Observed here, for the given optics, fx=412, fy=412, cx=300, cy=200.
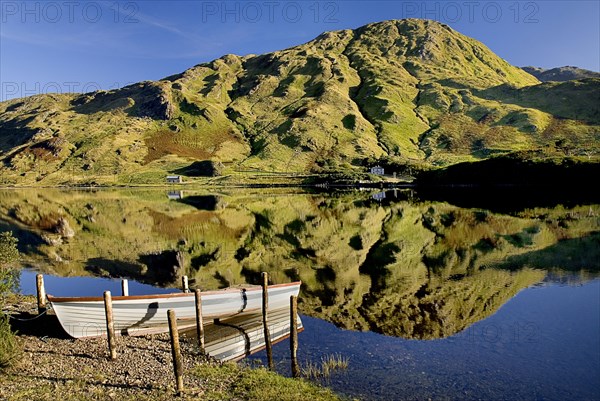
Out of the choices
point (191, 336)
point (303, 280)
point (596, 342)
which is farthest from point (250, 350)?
point (596, 342)

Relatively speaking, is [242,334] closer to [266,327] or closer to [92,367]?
[266,327]

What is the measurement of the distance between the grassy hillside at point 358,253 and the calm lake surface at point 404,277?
8.2 inches

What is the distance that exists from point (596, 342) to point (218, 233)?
54.6 meters

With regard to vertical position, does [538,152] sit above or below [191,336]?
above

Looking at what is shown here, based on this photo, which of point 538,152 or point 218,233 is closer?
point 218,233

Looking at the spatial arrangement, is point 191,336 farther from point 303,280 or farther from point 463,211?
point 463,211

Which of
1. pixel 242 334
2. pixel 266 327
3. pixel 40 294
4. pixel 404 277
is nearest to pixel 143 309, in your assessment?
pixel 242 334

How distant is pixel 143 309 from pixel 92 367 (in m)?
4.81

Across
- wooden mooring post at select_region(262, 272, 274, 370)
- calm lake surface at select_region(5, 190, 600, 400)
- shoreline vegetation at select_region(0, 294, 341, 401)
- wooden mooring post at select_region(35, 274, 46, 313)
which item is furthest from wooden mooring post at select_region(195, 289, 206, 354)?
wooden mooring post at select_region(35, 274, 46, 313)

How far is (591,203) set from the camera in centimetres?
9150

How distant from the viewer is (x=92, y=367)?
64.3ft

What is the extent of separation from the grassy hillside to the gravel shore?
39.8 feet

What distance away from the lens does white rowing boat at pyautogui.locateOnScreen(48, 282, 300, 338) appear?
23.2 meters

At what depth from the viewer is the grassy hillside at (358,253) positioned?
32.8m
